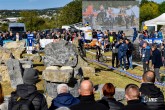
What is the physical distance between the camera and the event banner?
2298 inches

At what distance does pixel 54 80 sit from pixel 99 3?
4759 centimetres

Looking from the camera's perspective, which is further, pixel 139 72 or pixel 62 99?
pixel 139 72

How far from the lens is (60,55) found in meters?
17.4

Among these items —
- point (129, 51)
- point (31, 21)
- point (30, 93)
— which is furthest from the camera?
point (31, 21)

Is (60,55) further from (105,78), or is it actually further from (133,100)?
(133,100)

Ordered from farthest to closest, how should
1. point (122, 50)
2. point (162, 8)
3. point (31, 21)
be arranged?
point (31, 21), point (162, 8), point (122, 50)

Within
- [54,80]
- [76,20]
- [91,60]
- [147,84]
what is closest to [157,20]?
[91,60]

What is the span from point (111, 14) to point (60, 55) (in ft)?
140

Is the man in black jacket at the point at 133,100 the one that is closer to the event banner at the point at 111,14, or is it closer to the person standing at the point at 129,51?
the person standing at the point at 129,51

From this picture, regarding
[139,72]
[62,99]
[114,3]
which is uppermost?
[114,3]

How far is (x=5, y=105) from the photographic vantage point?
6500mm

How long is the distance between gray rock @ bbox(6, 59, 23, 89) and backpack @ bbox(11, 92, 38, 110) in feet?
31.8

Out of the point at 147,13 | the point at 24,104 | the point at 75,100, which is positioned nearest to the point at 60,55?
the point at 75,100

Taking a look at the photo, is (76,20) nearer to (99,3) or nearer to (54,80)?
(99,3)
